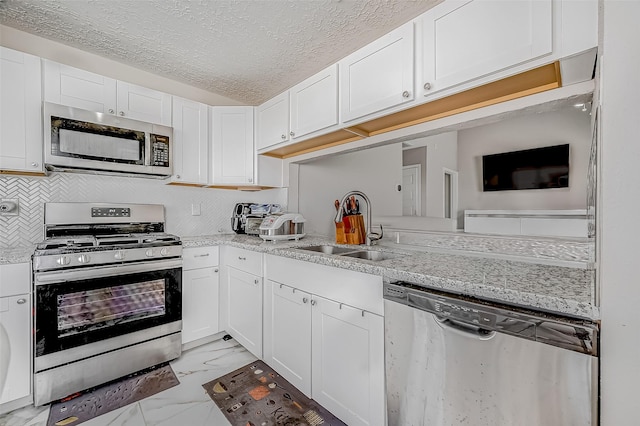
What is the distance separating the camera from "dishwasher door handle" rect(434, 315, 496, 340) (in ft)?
3.13

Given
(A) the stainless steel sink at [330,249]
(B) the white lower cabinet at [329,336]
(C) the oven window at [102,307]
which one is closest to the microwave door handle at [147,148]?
(C) the oven window at [102,307]

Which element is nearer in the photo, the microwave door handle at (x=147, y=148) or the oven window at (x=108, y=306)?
the oven window at (x=108, y=306)

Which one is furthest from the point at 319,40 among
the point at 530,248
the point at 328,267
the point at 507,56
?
the point at 530,248

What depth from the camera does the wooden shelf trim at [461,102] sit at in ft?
4.05

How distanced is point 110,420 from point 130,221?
1.41m

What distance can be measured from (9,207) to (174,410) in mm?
1776

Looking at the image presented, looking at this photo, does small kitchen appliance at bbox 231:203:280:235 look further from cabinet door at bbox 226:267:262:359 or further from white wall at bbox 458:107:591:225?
white wall at bbox 458:107:591:225

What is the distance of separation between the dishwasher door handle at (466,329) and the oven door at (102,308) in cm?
188

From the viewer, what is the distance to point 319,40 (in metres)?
1.99

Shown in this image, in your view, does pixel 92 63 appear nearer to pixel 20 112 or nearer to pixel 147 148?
pixel 20 112

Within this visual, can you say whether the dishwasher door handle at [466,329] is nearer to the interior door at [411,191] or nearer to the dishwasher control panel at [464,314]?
the dishwasher control panel at [464,314]

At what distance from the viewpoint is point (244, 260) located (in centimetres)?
220

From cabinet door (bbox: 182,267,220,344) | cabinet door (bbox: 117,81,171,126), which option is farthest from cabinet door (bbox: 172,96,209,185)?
cabinet door (bbox: 182,267,220,344)

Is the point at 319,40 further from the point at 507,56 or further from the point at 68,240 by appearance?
the point at 68,240
